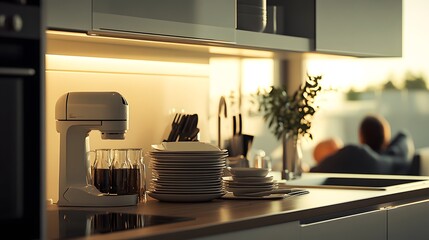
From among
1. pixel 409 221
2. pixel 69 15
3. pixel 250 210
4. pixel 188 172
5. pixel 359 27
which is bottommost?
pixel 409 221

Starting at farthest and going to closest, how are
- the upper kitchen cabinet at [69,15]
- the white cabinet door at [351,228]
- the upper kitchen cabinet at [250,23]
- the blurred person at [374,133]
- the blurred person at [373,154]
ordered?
1. the blurred person at [374,133]
2. the blurred person at [373,154]
3. the white cabinet door at [351,228]
4. the upper kitchen cabinet at [250,23]
5. the upper kitchen cabinet at [69,15]

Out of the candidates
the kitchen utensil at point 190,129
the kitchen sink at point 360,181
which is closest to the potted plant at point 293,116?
the kitchen sink at point 360,181

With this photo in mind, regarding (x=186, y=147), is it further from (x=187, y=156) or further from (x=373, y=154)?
(x=373, y=154)

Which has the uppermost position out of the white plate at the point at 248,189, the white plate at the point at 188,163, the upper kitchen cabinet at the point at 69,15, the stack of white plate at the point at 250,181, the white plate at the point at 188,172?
the upper kitchen cabinet at the point at 69,15

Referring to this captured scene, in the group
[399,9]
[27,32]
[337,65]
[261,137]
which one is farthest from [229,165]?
[337,65]

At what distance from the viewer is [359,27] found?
13.5 ft

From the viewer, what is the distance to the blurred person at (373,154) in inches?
297

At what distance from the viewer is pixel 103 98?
10.0 feet

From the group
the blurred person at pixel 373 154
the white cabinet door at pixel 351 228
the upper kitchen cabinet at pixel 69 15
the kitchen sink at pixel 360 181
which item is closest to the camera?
the upper kitchen cabinet at pixel 69 15

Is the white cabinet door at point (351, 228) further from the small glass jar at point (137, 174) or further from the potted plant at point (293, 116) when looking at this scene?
the potted plant at point (293, 116)

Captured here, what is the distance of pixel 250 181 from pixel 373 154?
15.2 feet

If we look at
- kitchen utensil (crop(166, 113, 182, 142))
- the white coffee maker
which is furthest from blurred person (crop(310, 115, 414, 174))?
the white coffee maker

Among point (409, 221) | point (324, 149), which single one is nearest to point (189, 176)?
point (409, 221)

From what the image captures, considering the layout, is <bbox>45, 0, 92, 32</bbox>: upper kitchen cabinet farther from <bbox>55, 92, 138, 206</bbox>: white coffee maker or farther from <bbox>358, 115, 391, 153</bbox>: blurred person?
<bbox>358, 115, 391, 153</bbox>: blurred person
